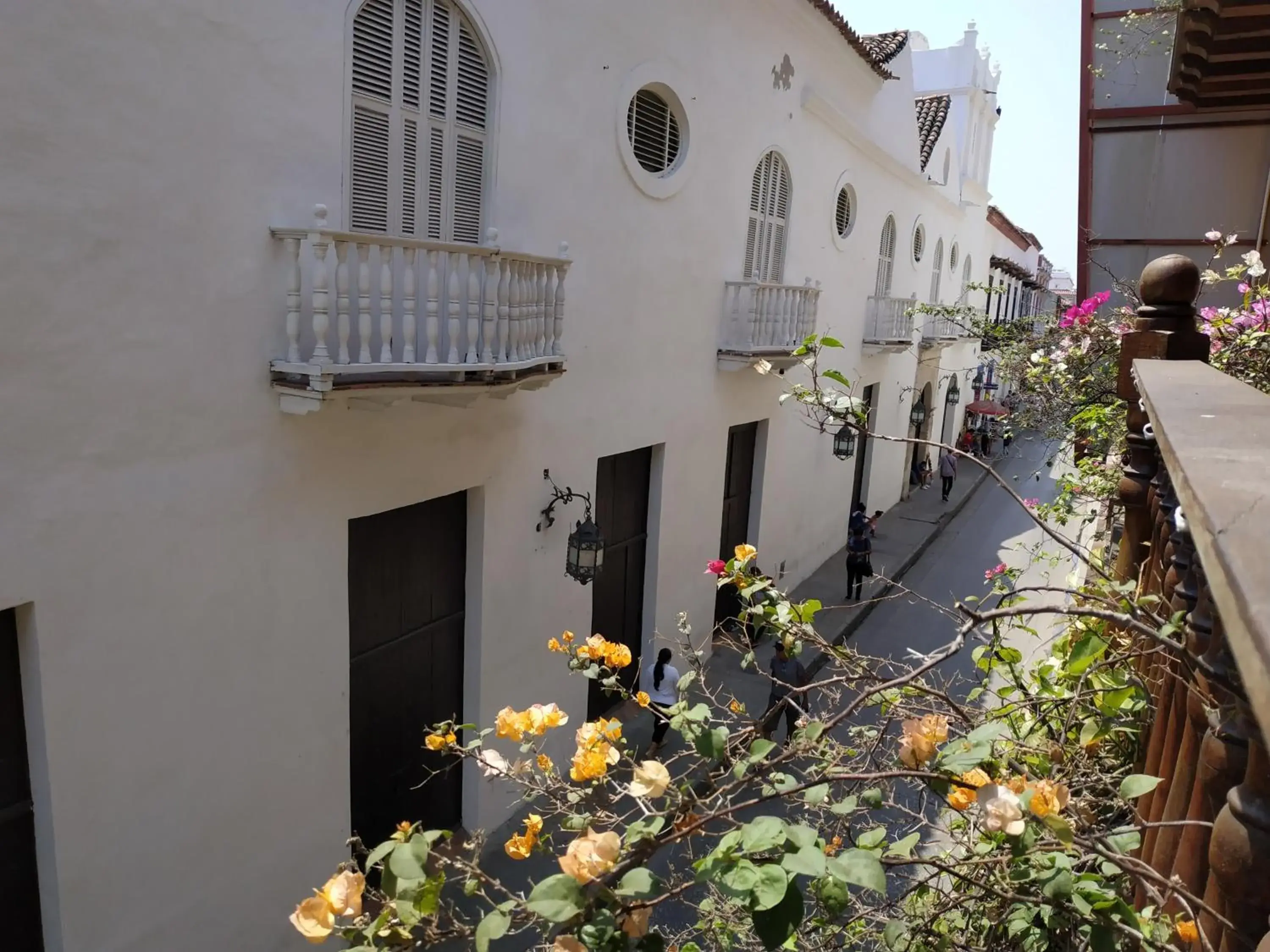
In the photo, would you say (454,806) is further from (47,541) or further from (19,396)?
(19,396)

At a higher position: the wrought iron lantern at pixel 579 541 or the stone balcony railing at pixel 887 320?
the stone balcony railing at pixel 887 320

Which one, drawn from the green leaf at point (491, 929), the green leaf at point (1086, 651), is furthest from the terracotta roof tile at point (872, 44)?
the green leaf at point (491, 929)

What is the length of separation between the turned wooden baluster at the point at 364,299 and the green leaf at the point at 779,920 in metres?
3.62

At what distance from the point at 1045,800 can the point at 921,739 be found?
0.26 meters

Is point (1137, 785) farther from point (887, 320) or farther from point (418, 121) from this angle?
point (887, 320)

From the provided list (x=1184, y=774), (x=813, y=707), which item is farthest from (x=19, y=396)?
(x=813, y=707)

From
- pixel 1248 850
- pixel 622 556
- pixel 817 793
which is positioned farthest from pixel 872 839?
pixel 622 556

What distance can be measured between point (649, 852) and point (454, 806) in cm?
593

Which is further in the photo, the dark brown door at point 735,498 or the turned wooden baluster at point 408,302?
the dark brown door at point 735,498

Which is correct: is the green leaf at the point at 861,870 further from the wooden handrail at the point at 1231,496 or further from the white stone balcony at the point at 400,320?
the white stone balcony at the point at 400,320

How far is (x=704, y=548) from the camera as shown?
1005 cm

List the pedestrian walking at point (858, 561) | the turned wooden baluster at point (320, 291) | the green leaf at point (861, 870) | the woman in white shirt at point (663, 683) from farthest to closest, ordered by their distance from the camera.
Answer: the pedestrian walking at point (858, 561), the woman in white shirt at point (663, 683), the turned wooden baluster at point (320, 291), the green leaf at point (861, 870)

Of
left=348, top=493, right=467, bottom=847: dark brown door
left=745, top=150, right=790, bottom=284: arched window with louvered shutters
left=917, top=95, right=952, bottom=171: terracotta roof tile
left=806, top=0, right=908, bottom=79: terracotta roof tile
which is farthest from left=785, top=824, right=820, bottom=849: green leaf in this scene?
left=917, top=95, right=952, bottom=171: terracotta roof tile

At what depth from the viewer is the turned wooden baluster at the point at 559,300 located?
598 cm
